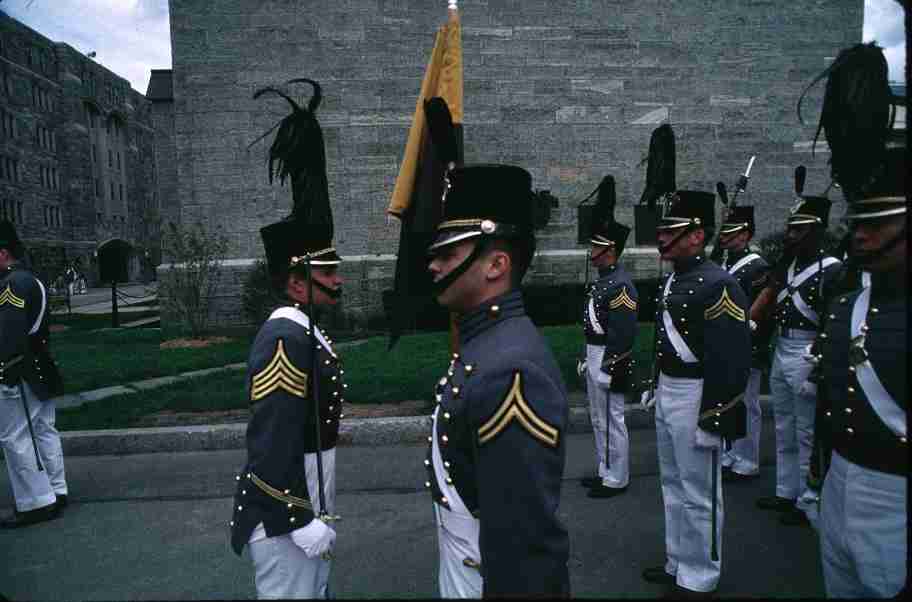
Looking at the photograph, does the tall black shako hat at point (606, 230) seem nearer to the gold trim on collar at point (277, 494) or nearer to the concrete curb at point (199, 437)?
the concrete curb at point (199, 437)

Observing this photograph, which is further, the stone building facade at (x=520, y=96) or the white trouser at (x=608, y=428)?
the stone building facade at (x=520, y=96)

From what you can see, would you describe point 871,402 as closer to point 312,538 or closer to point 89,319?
point 312,538

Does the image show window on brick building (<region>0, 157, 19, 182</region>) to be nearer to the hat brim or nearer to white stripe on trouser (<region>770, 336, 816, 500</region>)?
the hat brim

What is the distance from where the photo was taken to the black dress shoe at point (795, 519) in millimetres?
5043

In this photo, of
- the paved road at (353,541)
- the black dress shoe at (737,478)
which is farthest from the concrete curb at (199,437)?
the black dress shoe at (737,478)

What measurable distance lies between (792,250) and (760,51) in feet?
43.3

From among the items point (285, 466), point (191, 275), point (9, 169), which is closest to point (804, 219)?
point (285, 466)

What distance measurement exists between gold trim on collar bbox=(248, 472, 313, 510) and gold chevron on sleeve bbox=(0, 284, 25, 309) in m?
4.22

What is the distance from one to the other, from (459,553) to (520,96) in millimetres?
15103

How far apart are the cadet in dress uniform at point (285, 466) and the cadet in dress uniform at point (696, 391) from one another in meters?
2.44

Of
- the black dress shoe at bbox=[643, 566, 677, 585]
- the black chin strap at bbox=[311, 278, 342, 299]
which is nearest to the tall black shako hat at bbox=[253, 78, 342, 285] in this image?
the black chin strap at bbox=[311, 278, 342, 299]

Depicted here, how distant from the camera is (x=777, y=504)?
5.37m

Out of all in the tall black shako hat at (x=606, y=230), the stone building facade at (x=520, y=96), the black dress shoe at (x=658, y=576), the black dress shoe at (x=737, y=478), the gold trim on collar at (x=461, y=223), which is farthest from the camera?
the stone building facade at (x=520, y=96)

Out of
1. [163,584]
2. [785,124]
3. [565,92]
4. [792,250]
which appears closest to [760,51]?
[785,124]
